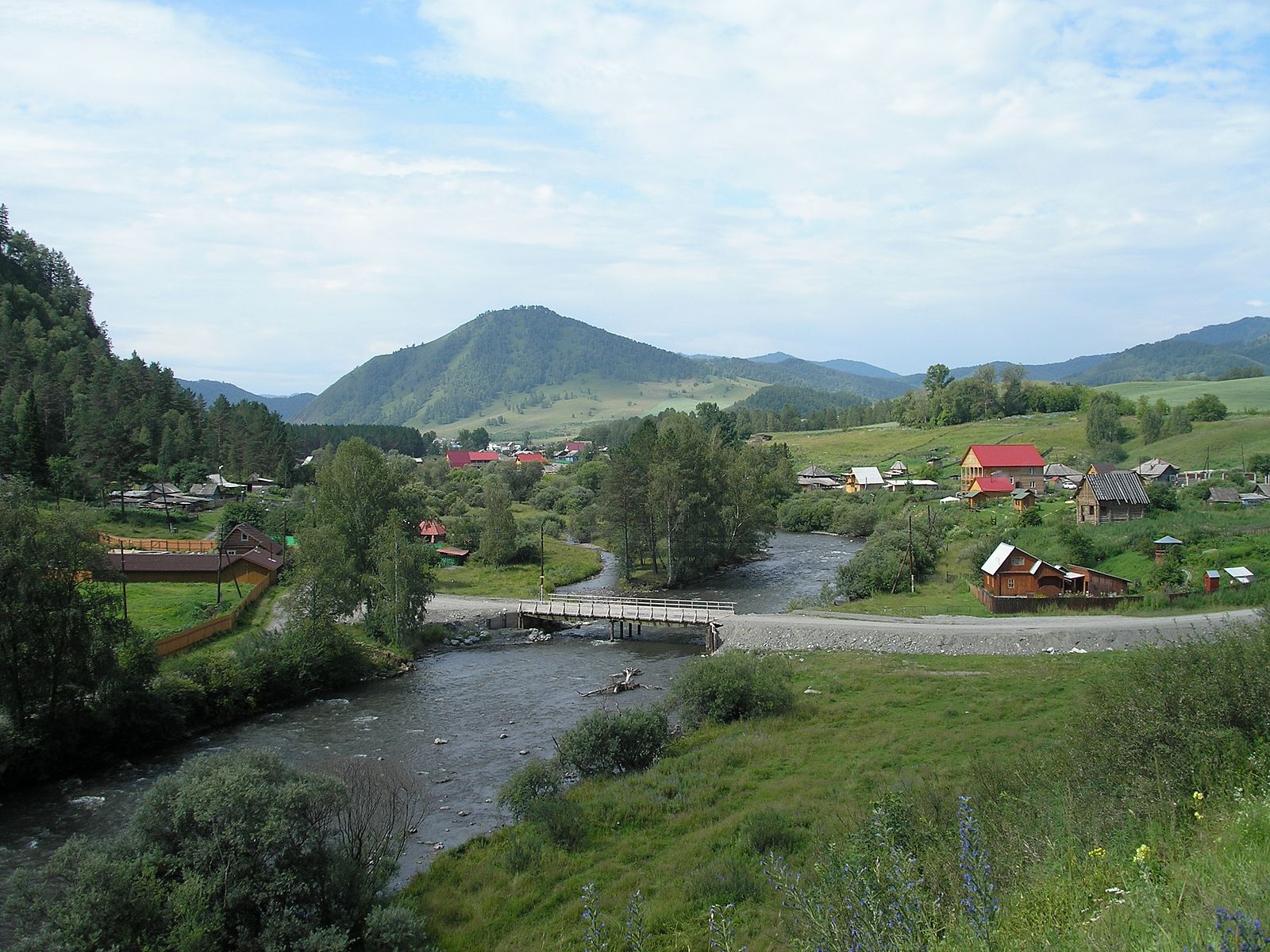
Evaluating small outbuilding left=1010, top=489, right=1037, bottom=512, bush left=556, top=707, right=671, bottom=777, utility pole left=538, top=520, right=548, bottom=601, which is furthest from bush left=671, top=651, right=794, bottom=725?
small outbuilding left=1010, top=489, right=1037, bottom=512

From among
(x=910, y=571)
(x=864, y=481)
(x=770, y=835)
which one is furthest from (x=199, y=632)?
(x=864, y=481)

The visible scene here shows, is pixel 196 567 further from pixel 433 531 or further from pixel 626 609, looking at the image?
pixel 626 609

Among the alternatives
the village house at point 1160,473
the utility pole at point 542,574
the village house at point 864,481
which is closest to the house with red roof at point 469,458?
the village house at point 864,481

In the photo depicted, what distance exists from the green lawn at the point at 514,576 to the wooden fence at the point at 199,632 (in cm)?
1473

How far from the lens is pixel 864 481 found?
336ft

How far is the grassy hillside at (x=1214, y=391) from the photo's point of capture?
127 metres

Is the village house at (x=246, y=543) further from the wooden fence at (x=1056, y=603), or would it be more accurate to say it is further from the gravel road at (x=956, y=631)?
the wooden fence at (x=1056, y=603)

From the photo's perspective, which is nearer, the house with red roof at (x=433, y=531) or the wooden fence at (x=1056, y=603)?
the wooden fence at (x=1056, y=603)

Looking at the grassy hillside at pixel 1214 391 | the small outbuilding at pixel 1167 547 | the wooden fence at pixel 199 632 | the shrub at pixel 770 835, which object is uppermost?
the grassy hillside at pixel 1214 391

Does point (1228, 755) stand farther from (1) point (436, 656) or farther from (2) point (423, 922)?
(1) point (436, 656)

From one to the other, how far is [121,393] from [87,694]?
79.6 metres

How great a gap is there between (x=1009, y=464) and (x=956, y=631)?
196ft

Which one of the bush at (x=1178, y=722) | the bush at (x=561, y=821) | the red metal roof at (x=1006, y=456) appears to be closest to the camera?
the bush at (x=1178, y=722)

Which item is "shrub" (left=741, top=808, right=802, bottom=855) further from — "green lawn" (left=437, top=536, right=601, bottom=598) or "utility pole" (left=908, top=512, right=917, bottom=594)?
"green lawn" (left=437, top=536, right=601, bottom=598)
